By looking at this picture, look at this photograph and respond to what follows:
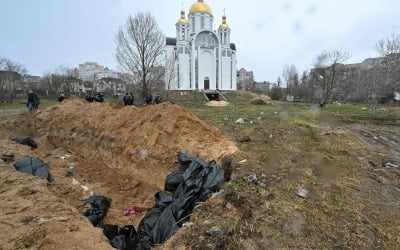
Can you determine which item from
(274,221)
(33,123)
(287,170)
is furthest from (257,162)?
(33,123)

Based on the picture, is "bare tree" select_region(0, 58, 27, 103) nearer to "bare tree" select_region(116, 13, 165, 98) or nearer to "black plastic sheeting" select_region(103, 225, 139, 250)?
"bare tree" select_region(116, 13, 165, 98)

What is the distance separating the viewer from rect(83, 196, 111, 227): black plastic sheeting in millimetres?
4742

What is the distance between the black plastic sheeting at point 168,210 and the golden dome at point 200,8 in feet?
152

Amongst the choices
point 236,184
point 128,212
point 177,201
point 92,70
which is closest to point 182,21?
point 128,212

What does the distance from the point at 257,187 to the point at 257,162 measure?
1.35 meters

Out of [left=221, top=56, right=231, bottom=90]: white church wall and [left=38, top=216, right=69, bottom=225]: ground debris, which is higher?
[left=221, top=56, right=231, bottom=90]: white church wall

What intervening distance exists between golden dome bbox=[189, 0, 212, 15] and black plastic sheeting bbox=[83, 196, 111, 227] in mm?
46228

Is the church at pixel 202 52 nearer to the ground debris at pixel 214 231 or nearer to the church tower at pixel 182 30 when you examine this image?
the church tower at pixel 182 30

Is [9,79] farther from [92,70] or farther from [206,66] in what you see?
[92,70]

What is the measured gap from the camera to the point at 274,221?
331cm

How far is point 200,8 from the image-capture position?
46.7 meters

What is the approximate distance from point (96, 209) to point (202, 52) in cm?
4313

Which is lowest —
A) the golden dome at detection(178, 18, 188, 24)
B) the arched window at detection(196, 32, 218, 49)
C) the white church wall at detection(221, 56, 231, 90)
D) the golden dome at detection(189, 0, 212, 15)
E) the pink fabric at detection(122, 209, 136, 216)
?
the pink fabric at detection(122, 209, 136, 216)

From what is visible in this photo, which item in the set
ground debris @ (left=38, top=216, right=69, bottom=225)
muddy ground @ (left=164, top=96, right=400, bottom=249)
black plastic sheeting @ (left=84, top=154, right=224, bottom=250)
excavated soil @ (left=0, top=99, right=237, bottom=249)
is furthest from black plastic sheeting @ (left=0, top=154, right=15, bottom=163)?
muddy ground @ (left=164, top=96, right=400, bottom=249)
